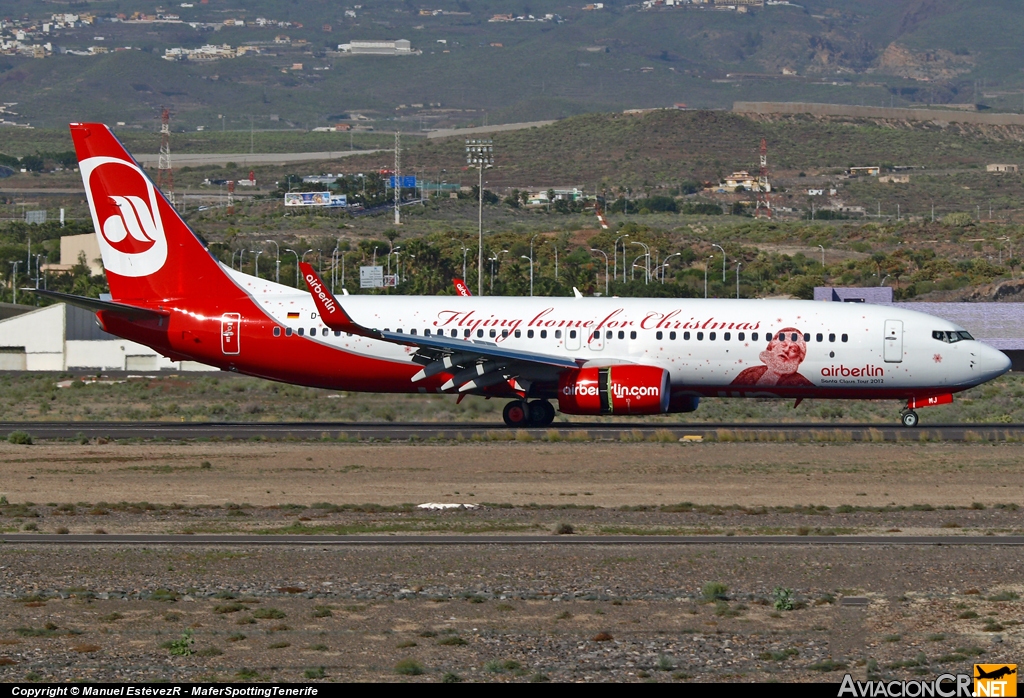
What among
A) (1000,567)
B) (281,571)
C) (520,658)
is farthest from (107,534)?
(1000,567)

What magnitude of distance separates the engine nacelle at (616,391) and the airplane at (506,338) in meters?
0.06

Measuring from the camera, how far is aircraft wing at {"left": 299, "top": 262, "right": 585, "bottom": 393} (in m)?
38.1

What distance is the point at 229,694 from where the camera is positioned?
44.9 feet

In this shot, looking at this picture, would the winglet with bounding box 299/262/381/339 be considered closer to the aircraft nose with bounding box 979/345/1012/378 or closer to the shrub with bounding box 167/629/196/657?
the aircraft nose with bounding box 979/345/1012/378

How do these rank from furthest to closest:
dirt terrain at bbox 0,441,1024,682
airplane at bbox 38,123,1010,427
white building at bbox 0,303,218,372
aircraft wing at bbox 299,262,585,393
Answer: white building at bbox 0,303,218,372, airplane at bbox 38,123,1010,427, aircraft wing at bbox 299,262,585,393, dirt terrain at bbox 0,441,1024,682

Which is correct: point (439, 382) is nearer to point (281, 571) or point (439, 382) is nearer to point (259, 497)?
point (259, 497)

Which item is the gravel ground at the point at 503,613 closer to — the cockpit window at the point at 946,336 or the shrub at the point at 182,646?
the shrub at the point at 182,646

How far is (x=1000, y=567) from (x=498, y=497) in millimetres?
10036

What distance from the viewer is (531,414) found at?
40.9 m

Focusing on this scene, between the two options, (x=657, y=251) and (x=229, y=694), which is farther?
(x=657, y=251)

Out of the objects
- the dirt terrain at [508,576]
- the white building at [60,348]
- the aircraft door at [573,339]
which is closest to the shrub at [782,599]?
the dirt terrain at [508,576]

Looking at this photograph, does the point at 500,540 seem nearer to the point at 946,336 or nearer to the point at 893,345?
the point at 893,345

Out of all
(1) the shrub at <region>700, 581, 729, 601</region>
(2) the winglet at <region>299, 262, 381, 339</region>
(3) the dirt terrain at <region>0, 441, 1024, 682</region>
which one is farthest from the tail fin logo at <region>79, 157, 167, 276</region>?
(1) the shrub at <region>700, 581, 729, 601</region>

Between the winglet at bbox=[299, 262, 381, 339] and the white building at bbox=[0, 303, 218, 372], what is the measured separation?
97.2ft
